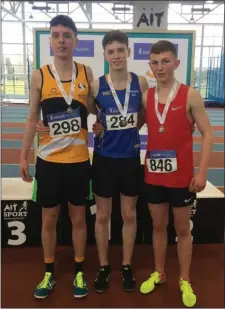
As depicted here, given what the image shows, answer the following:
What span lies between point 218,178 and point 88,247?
273 centimetres

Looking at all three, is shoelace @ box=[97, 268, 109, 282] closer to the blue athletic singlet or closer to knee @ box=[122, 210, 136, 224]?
knee @ box=[122, 210, 136, 224]

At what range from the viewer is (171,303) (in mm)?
2148

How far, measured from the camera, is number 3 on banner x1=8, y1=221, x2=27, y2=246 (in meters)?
2.81

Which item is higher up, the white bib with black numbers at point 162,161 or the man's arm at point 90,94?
the man's arm at point 90,94

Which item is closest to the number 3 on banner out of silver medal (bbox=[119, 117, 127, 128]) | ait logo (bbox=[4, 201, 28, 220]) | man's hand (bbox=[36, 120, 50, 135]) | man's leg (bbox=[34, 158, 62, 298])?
ait logo (bbox=[4, 201, 28, 220])

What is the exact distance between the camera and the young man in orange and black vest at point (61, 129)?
1987 mm

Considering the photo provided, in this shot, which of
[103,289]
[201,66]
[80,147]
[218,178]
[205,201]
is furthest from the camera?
[201,66]

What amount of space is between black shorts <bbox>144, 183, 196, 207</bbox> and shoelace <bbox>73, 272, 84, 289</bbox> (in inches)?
26.1

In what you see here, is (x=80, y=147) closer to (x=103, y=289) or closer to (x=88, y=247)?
(x=103, y=289)

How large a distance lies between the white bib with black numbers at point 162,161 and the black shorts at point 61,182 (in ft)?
1.25

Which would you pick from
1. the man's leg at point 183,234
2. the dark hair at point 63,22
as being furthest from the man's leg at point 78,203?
the dark hair at point 63,22

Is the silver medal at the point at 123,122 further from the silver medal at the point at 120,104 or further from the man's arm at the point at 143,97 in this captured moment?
the man's arm at the point at 143,97

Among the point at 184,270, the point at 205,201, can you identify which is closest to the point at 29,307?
the point at 184,270

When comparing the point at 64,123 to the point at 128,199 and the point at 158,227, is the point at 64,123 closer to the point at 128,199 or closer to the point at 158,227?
the point at 128,199
